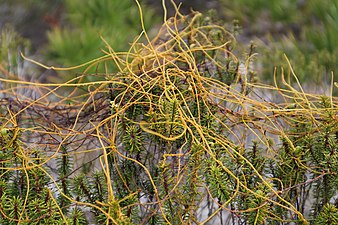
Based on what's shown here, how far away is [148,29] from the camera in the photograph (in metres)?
3.79

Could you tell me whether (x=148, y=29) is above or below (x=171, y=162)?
below

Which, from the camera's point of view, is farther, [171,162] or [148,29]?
[148,29]

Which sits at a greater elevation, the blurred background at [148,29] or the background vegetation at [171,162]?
the background vegetation at [171,162]

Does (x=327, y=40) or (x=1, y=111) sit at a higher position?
(x=1, y=111)

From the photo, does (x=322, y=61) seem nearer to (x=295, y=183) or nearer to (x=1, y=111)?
(x=295, y=183)

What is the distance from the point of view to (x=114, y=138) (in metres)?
1.73

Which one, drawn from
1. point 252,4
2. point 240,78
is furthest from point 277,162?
point 252,4

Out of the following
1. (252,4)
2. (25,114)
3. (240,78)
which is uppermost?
(240,78)

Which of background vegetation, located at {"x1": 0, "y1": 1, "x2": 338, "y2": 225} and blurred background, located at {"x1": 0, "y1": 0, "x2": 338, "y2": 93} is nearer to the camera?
background vegetation, located at {"x1": 0, "y1": 1, "x2": 338, "y2": 225}

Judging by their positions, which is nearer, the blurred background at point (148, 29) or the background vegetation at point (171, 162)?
the background vegetation at point (171, 162)

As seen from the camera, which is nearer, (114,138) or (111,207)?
(111,207)

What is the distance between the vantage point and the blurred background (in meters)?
2.84

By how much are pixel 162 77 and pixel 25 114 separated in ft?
1.73

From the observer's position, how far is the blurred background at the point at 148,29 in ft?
9.32
